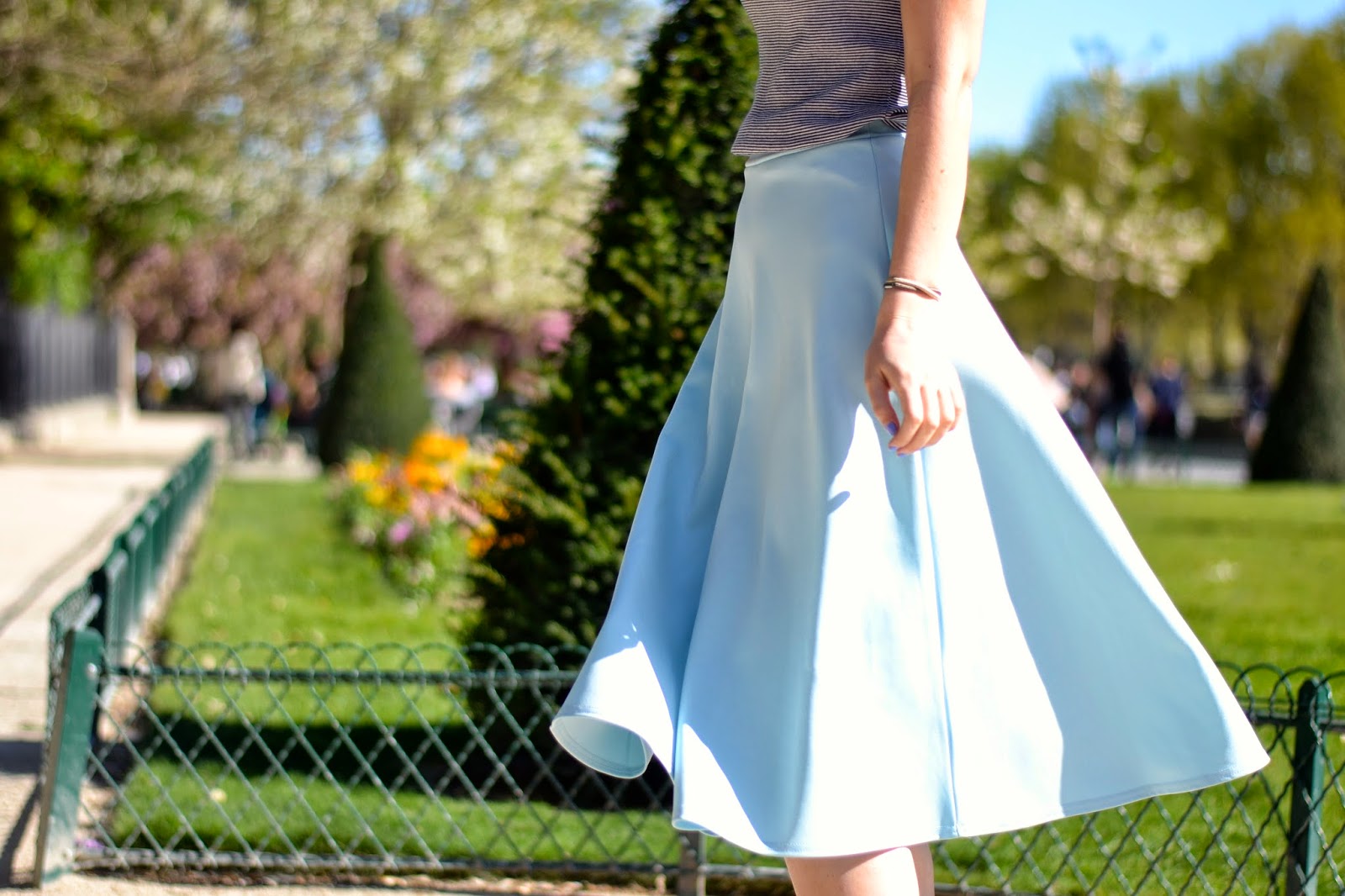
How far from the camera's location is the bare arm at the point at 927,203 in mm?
1691

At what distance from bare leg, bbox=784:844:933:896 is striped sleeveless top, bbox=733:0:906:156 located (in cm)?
90

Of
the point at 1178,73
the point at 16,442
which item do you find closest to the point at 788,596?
the point at 16,442

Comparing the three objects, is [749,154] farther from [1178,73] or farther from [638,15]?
[1178,73]

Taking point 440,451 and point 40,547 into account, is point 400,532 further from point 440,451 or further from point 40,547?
point 40,547

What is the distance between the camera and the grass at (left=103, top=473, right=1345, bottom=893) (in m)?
3.54

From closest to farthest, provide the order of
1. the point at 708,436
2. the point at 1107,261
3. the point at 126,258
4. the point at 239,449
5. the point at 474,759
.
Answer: the point at 708,436 < the point at 474,759 < the point at 239,449 < the point at 126,258 < the point at 1107,261

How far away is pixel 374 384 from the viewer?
50.6 feet

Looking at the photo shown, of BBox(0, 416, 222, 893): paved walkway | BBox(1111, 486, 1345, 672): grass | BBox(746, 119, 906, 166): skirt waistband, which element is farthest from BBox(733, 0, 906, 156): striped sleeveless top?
BBox(1111, 486, 1345, 672): grass

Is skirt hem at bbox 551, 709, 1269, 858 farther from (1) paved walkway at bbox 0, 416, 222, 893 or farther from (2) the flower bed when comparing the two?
(2) the flower bed

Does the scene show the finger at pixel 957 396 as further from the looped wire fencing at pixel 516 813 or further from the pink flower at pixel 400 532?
the pink flower at pixel 400 532

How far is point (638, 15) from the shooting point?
61.7 feet

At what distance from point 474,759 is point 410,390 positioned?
11.5 meters

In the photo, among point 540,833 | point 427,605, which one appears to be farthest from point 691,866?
point 427,605

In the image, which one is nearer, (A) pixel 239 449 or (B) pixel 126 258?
(A) pixel 239 449
